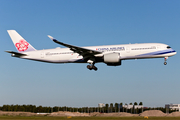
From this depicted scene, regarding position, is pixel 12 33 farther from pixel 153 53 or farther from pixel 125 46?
pixel 153 53

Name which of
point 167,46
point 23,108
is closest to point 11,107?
point 23,108

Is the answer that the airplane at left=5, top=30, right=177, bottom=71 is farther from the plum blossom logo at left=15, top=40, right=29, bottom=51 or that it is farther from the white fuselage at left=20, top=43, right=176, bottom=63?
the plum blossom logo at left=15, top=40, right=29, bottom=51

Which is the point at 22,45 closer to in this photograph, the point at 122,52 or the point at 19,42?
the point at 19,42

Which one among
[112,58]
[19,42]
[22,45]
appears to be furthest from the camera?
[19,42]

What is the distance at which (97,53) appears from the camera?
38500mm

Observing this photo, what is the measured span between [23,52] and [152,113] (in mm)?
26594

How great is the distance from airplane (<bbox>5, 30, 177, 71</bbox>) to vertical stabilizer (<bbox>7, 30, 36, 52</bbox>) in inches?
7.5

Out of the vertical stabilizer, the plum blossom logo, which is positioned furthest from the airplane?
the plum blossom logo

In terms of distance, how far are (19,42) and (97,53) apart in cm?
1619

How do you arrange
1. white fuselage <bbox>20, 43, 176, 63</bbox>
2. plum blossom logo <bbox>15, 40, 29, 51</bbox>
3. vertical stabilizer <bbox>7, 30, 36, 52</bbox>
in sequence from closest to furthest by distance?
white fuselage <bbox>20, 43, 176, 63</bbox>, vertical stabilizer <bbox>7, 30, 36, 52</bbox>, plum blossom logo <bbox>15, 40, 29, 51</bbox>

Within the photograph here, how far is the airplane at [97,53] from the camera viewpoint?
36938 millimetres

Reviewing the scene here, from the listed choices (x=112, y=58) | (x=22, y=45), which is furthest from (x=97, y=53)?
(x=22, y=45)

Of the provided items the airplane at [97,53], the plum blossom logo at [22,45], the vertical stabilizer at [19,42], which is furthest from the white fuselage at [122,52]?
the plum blossom logo at [22,45]

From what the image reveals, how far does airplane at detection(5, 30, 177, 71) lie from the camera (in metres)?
36.9
